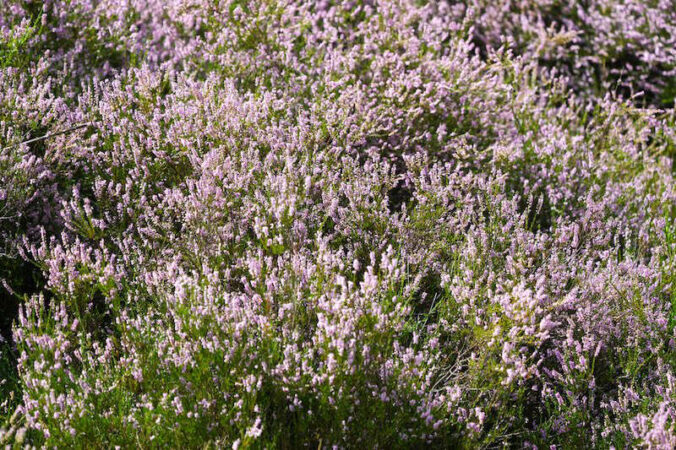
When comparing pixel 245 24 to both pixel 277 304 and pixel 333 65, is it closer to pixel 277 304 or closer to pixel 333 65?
pixel 333 65

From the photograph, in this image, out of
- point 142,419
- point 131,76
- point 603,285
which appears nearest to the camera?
point 142,419

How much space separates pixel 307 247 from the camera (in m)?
2.85

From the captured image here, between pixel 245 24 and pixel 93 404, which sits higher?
pixel 245 24

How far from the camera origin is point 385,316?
87.7 inches

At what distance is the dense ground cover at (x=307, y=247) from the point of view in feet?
7.11

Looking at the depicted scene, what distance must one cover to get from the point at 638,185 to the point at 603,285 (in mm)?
1271

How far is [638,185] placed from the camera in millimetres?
3771

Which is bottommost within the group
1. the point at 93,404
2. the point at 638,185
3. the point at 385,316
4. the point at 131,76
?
the point at 638,185

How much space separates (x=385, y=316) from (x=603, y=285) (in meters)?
1.11

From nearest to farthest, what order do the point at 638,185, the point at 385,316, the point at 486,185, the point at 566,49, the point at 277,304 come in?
the point at 385,316 → the point at 277,304 → the point at 486,185 → the point at 638,185 → the point at 566,49

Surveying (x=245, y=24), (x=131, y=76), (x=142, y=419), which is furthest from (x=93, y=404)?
(x=245, y=24)

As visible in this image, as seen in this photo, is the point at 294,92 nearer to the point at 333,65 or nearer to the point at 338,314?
the point at 333,65

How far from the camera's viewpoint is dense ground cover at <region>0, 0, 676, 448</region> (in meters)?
2.17

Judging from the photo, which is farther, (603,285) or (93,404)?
(603,285)
